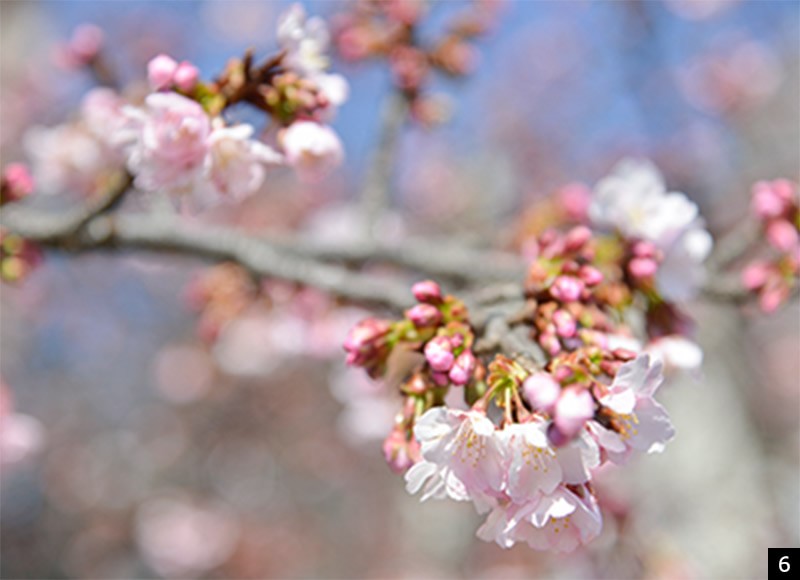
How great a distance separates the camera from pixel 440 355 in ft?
3.32

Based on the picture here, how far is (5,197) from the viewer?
5.07 feet

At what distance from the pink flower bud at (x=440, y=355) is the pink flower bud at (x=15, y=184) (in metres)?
1.04

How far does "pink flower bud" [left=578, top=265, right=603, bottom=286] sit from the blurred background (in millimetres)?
1116

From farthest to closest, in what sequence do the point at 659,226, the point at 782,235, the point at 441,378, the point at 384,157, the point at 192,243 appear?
the point at 384,157 < the point at 192,243 < the point at 782,235 < the point at 659,226 < the point at 441,378

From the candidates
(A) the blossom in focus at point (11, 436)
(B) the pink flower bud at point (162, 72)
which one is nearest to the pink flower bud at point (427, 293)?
(B) the pink flower bud at point (162, 72)

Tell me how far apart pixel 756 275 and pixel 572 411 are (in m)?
0.98

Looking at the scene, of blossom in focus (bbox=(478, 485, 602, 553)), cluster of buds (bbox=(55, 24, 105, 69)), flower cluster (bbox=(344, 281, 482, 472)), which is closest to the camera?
blossom in focus (bbox=(478, 485, 602, 553))

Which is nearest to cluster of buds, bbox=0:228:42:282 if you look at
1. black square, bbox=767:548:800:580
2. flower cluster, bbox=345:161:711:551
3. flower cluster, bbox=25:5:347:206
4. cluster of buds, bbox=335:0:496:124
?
flower cluster, bbox=25:5:347:206

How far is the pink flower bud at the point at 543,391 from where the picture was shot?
2.73 feet

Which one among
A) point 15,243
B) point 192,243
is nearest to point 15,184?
point 15,243

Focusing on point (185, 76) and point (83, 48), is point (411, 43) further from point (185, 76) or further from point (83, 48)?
point (185, 76)

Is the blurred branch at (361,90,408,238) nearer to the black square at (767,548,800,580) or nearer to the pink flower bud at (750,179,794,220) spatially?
the pink flower bud at (750,179,794,220)

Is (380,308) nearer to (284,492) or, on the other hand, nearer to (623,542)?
(623,542)

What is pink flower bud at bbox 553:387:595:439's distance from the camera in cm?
81
